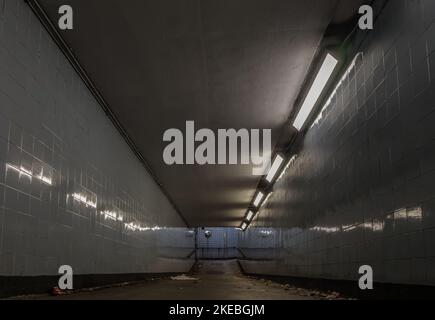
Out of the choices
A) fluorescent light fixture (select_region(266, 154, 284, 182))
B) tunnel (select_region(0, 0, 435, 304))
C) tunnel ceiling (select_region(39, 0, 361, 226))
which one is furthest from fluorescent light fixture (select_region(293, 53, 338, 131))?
fluorescent light fixture (select_region(266, 154, 284, 182))

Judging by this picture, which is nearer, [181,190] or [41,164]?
[41,164]

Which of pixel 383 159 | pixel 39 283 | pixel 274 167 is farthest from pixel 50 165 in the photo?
pixel 274 167

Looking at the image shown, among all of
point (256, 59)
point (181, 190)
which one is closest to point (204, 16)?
point (256, 59)

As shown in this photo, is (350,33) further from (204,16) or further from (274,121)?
(274,121)

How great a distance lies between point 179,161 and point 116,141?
281 cm

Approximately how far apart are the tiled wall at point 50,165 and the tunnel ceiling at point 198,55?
17.3 inches

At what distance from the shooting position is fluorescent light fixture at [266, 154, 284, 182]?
11.3 metres

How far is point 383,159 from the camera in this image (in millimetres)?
4531

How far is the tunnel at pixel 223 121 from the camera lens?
413 centimetres

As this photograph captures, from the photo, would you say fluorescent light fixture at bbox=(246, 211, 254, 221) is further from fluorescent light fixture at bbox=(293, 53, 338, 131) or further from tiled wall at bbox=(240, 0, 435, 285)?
tiled wall at bbox=(240, 0, 435, 285)

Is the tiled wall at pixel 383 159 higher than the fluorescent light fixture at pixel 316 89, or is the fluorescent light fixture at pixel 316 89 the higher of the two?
the fluorescent light fixture at pixel 316 89

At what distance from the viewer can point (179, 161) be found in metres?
11.7

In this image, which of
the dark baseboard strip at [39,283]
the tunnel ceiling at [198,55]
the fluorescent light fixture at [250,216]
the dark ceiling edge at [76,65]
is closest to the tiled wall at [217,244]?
the fluorescent light fixture at [250,216]

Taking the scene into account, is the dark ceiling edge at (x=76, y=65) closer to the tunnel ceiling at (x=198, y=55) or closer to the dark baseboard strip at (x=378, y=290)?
the tunnel ceiling at (x=198, y=55)
